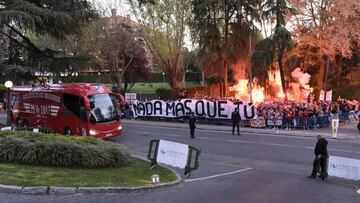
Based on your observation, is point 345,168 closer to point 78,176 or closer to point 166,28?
point 78,176

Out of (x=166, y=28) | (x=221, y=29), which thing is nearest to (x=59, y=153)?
(x=221, y=29)

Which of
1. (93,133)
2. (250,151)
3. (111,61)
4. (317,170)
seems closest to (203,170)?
(317,170)

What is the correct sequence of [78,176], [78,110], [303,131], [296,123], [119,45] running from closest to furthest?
[78,176] < [78,110] < [303,131] < [296,123] < [119,45]

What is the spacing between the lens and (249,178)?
47.9ft

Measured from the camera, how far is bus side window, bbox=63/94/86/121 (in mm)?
23578

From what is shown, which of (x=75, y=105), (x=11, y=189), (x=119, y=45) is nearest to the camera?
(x=11, y=189)

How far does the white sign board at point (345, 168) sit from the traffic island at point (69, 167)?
16.6ft

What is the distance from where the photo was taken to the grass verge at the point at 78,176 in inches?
459

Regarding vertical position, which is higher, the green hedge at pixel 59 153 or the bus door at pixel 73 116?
the bus door at pixel 73 116

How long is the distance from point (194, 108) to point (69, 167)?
22816mm

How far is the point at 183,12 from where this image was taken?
157ft

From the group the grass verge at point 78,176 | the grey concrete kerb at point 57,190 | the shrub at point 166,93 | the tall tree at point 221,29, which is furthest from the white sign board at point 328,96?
the grey concrete kerb at point 57,190

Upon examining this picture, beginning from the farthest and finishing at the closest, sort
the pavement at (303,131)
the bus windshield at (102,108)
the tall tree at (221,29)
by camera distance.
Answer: the tall tree at (221,29) < the pavement at (303,131) < the bus windshield at (102,108)

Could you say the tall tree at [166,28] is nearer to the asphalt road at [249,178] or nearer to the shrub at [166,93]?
the shrub at [166,93]
